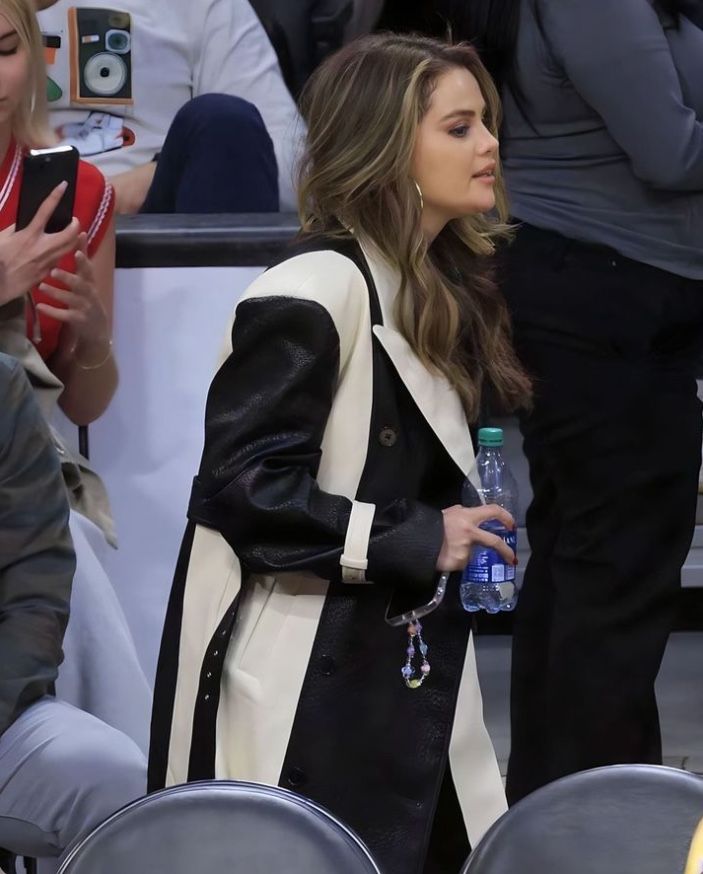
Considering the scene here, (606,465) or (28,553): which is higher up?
(28,553)

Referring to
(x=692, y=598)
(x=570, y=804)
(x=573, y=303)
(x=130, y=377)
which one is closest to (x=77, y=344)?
(x=130, y=377)

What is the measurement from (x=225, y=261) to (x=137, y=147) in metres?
0.64

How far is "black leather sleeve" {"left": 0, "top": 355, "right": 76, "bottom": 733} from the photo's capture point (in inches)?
81.6

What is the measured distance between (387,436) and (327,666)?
0.29 metres

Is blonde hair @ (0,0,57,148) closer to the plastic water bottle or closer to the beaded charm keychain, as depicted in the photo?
the plastic water bottle

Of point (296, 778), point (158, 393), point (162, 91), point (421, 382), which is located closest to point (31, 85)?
point (158, 393)

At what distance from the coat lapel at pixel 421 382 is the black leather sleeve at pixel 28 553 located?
0.48m

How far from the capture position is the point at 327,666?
1.99 metres

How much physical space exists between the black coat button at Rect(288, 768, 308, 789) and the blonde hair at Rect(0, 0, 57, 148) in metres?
1.26

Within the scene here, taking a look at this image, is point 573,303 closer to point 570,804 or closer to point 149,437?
point 149,437

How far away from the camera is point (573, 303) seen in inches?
106

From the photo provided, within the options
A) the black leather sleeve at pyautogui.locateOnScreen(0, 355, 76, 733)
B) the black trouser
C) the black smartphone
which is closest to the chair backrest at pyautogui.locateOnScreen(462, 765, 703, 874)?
the black leather sleeve at pyautogui.locateOnScreen(0, 355, 76, 733)

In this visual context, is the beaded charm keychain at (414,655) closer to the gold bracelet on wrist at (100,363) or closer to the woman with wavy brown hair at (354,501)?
the woman with wavy brown hair at (354,501)

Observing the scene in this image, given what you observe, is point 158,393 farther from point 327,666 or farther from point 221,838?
point 221,838
